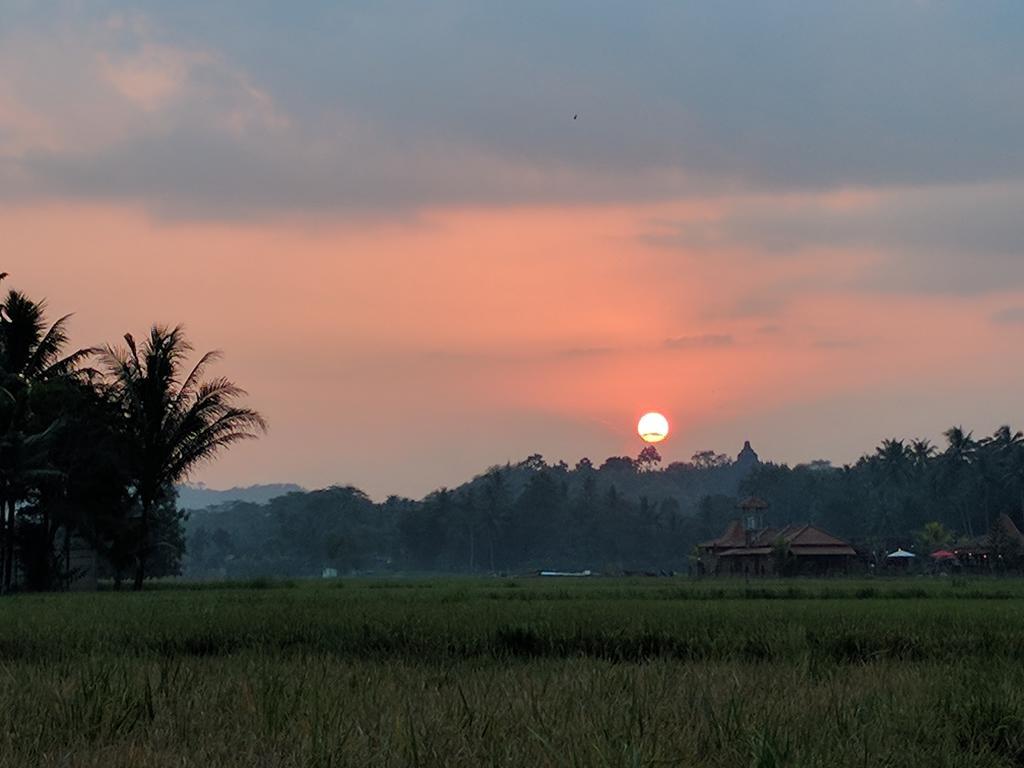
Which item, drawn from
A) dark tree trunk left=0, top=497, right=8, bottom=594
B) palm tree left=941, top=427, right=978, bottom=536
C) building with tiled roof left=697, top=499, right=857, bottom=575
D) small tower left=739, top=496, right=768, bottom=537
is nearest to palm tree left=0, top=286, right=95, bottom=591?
dark tree trunk left=0, top=497, right=8, bottom=594

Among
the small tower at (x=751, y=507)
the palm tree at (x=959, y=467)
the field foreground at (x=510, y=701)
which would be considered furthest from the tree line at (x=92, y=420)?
the palm tree at (x=959, y=467)

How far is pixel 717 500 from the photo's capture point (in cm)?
14975

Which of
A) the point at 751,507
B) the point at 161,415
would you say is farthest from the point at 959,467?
the point at 161,415

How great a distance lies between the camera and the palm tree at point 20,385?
99.5 feet

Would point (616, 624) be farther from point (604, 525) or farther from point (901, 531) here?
point (604, 525)

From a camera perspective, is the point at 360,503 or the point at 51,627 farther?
the point at 360,503

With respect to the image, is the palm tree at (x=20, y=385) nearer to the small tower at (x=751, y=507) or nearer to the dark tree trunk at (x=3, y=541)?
the dark tree trunk at (x=3, y=541)

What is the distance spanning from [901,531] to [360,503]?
275 feet

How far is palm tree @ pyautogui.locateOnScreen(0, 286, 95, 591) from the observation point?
30328 mm

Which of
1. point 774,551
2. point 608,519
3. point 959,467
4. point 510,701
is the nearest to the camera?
point 510,701

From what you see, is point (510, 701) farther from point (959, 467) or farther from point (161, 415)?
point (959, 467)

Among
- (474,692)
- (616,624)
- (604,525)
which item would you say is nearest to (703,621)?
(616,624)

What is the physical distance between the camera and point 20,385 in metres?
32.1

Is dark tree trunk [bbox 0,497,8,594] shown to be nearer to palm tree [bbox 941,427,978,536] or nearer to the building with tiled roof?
the building with tiled roof
